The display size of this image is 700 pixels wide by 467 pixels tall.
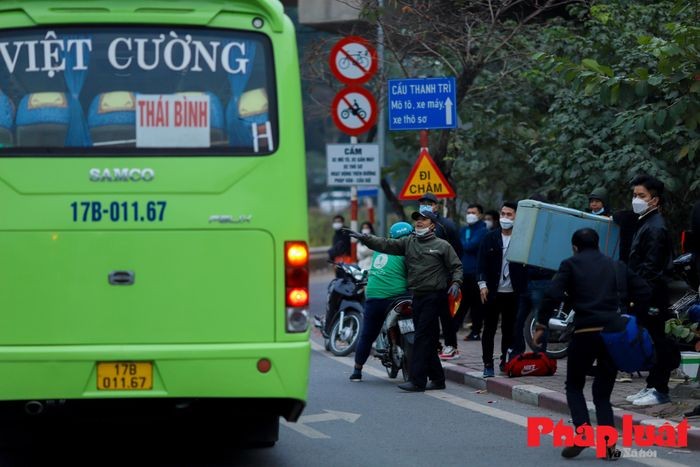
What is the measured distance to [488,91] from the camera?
2133 cm

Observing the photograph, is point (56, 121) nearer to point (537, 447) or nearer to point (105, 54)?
point (105, 54)

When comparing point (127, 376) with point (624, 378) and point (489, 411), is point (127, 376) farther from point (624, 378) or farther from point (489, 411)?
point (624, 378)

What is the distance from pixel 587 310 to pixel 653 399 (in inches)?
92.1

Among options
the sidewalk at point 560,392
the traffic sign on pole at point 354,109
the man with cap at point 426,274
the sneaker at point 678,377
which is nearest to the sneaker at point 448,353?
the sidewalk at point 560,392

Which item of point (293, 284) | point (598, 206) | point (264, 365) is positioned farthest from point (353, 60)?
point (264, 365)

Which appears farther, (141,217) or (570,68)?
(570,68)

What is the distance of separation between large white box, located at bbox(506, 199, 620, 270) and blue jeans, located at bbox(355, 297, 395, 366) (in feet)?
4.54

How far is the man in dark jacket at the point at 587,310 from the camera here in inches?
349

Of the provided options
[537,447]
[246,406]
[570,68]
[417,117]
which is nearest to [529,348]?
[417,117]

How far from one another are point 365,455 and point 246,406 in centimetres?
153

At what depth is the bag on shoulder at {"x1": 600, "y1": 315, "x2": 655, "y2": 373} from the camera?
29.0 ft

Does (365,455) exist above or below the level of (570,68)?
below

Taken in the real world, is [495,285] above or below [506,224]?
below

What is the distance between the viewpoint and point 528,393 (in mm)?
12148
